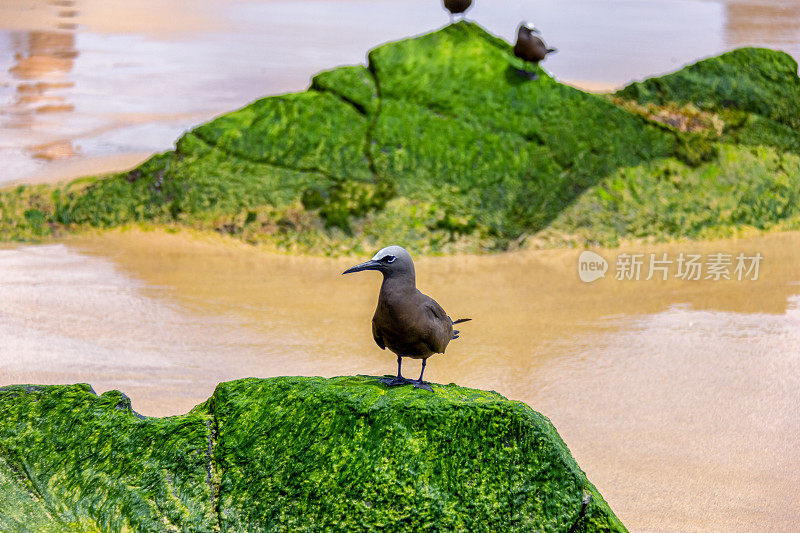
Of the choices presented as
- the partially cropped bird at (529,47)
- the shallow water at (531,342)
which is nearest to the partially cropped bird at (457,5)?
the partially cropped bird at (529,47)

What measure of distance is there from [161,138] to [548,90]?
474 centimetres

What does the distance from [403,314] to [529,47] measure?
4.91 metres

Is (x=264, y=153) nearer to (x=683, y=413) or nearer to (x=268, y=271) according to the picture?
(x=268, y=271)

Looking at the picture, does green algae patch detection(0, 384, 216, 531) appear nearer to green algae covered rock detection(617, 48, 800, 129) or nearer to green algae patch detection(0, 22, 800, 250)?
green algae patch detection(0, 22, 800, 250)

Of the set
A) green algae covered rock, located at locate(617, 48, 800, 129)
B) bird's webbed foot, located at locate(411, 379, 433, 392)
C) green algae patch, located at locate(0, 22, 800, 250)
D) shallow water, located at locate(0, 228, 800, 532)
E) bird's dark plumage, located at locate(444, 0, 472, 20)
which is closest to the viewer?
bird's webbed foot, located at locate(411, 379, 433, 392)

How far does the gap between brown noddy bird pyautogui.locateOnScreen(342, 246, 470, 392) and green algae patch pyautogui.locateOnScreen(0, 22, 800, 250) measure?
140 inches

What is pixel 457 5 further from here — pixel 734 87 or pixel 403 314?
pixel 403 314

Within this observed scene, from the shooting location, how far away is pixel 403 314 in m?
3.62

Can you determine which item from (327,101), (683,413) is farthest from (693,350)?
(327,101)

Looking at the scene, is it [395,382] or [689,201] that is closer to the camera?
[395,382]

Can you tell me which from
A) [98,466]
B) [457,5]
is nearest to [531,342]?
[98,466]

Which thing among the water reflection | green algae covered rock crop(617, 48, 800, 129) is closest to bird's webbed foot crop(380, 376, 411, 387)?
green algae covered rock crop(617, 48, 800, 129)

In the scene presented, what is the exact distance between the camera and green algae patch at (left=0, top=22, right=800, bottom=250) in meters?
7.48

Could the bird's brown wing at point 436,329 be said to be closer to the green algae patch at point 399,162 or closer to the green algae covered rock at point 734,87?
the green algae patch at point 399,162
